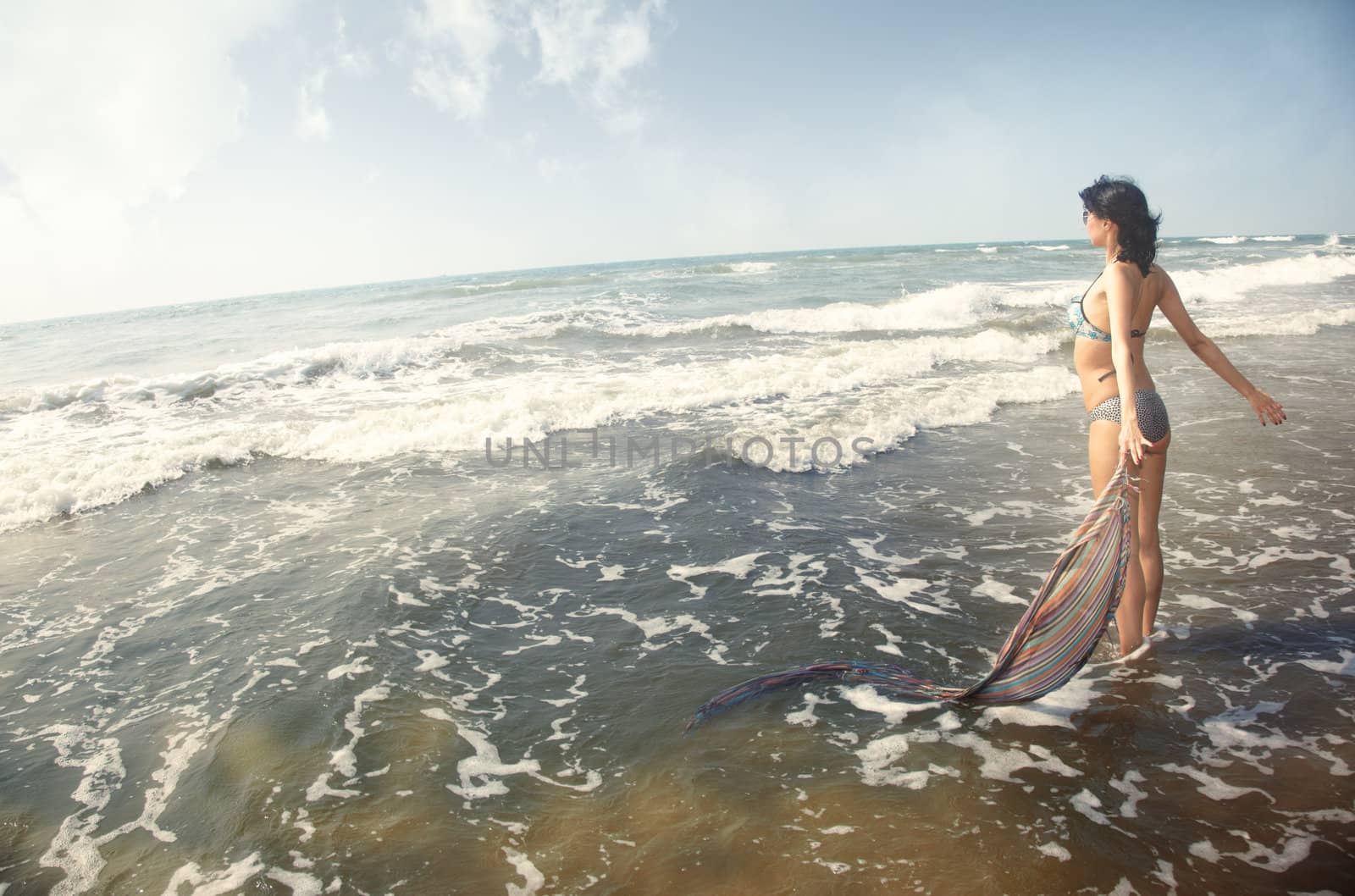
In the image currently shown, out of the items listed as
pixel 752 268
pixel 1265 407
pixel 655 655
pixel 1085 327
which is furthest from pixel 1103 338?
pixel 752 268

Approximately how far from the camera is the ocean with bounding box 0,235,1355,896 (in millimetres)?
2625

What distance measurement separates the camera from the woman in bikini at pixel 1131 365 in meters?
3.12

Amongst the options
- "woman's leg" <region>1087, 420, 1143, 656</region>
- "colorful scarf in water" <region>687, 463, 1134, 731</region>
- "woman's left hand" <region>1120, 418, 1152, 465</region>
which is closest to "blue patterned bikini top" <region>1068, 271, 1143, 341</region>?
"woman's leg" <region>1087, 420, 1143, 656</region>

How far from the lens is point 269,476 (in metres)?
8.50

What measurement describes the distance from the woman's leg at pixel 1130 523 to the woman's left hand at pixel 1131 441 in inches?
8.3

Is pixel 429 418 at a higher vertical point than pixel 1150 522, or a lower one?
lower

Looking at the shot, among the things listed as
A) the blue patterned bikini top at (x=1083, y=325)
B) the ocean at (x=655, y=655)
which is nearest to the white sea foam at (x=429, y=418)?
the ocean at (x=655, y=655)

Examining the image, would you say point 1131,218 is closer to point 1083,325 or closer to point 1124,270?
point 1124,270

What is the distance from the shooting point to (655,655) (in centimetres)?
406

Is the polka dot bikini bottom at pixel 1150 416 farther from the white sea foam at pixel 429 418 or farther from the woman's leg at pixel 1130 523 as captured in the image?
the white sea foam at pixel 429 418

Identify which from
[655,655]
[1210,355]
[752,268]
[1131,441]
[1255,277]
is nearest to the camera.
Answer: [1131,441]

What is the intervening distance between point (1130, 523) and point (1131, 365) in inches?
29.0

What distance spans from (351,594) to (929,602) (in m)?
4.20

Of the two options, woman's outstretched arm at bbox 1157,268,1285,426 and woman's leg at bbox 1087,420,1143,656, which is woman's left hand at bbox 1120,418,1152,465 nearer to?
woman's leg at bbox 1087,420,1143,656
